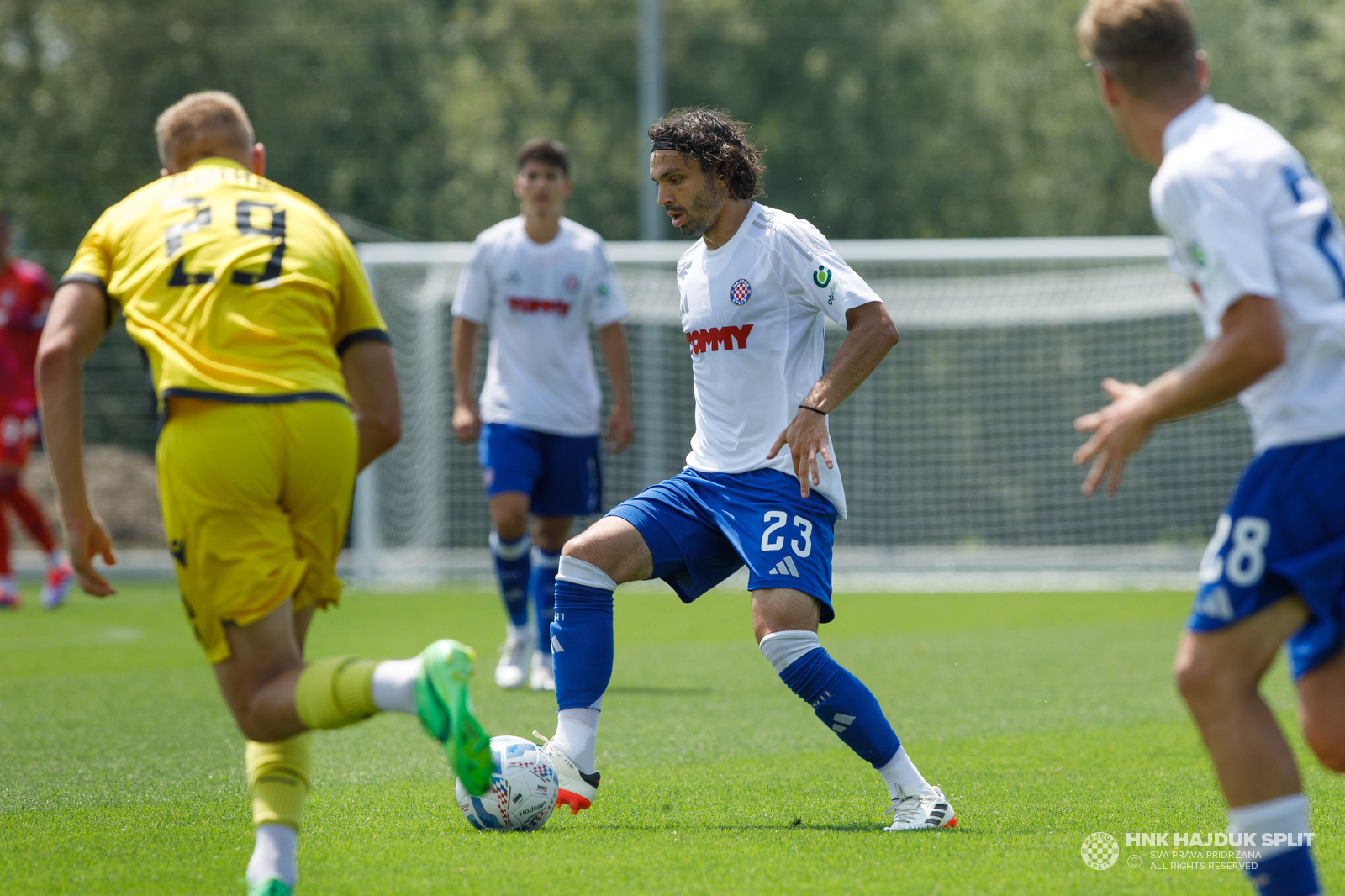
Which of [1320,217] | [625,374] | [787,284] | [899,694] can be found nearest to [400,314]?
[625,374]

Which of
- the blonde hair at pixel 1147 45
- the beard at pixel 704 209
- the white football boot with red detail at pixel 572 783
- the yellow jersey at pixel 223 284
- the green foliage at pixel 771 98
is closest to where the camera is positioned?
the blonde hair at pixel 1147 45

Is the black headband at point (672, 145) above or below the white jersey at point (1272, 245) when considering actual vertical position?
above

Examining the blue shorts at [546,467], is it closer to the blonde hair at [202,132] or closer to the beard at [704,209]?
the beard at [704,209]

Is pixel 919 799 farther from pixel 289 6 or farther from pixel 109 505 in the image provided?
pixel 289 6

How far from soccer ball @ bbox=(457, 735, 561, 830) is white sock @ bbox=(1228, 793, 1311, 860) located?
216cm

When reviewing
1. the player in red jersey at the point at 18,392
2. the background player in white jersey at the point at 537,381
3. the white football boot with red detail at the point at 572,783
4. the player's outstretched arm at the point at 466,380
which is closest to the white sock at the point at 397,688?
the white football boot with red detail at the point at 572,783

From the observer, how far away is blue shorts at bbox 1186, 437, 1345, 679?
8.66ft

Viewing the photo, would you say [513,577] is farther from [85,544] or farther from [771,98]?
[771,98]

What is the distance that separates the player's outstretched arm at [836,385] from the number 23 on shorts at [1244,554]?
1.47 m

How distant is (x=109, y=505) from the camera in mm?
18234

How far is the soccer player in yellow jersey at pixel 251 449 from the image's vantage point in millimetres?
3088

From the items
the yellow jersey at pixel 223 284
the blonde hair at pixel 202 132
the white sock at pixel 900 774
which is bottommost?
the white sock at pixel 900 774

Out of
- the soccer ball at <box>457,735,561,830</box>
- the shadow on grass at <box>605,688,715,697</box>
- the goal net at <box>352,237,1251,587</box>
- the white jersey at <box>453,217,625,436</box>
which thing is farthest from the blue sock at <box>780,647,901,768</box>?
the goal net at <box>352,237,1251,587</box>

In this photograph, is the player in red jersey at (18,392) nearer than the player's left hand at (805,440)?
No
